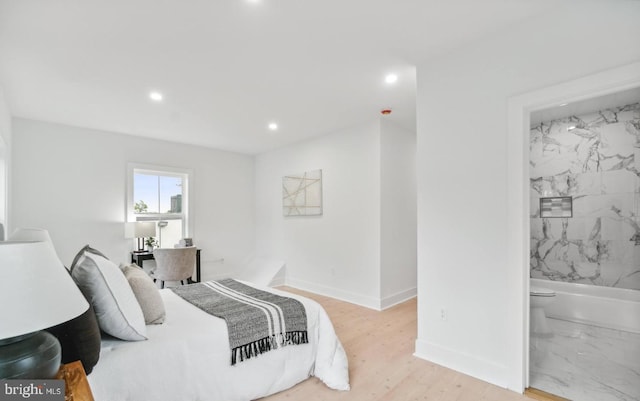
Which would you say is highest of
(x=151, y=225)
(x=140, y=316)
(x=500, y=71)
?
(x=500, y=71)

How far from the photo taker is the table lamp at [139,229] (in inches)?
176

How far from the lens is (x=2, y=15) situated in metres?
1.98

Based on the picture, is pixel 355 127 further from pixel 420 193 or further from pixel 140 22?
pixel 140 22

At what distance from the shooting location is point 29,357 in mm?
934

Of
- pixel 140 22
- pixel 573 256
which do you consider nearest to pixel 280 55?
pixel 140 22

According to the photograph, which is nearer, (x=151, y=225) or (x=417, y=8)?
(x=417, y=8)

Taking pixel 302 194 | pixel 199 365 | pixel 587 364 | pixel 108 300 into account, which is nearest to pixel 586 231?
→ pixel 587 364

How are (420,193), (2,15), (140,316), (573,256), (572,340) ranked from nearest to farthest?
(140,316), (2,15), (420,193), (572,340), (573,256)

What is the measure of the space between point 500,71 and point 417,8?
810 millimetres

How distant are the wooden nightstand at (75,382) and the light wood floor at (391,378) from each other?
4.09 feet

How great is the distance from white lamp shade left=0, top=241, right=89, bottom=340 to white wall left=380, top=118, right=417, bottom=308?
3.51m

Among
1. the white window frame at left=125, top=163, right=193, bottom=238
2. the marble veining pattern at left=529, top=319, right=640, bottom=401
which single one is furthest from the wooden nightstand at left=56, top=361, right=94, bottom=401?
the white window frame at left=125, top=163, right=193, bottom=238

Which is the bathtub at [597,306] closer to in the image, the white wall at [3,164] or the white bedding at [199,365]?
the white bedding at [199,365]

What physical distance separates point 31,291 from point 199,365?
1.15m
